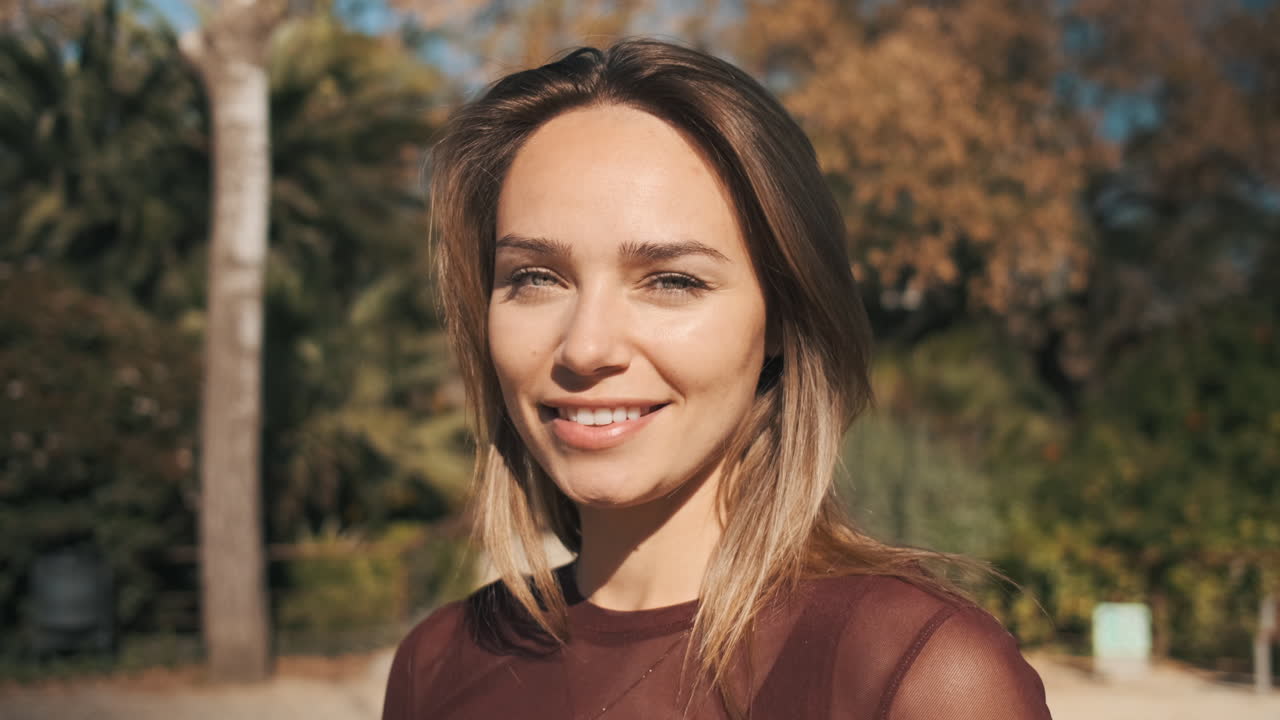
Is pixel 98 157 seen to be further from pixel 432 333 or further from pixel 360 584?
pixel 360 584

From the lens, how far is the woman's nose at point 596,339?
153cm

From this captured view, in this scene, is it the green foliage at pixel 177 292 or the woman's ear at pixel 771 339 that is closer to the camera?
the woman's ear at pixel 771 339

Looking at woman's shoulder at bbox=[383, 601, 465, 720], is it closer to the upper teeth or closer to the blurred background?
the upper teeth

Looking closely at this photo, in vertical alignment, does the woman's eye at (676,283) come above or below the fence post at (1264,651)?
above

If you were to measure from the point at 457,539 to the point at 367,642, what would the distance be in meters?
1.71

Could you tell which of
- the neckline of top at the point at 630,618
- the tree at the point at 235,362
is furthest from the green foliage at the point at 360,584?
the neckline of top at the point at 630,618

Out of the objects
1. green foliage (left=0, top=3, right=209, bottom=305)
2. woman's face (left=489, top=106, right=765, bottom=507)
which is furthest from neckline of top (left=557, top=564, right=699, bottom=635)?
green foliage (left=0, top=3, right=209, bottom=305)

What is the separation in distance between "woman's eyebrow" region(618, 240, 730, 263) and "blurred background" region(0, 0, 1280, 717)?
615cm

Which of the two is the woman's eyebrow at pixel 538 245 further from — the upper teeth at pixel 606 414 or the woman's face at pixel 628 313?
the upper teeth at pixel 606 414

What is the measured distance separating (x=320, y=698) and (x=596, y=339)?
27.3ft

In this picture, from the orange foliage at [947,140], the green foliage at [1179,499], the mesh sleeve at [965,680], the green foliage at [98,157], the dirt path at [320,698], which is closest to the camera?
the mesh sleeve at [965,680]

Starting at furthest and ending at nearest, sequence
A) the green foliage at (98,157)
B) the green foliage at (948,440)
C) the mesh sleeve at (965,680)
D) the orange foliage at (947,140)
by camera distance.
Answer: the orange foliage at (947,140) → the green foliage at (98,157) → the green foliage at (948,440) → the mesh sleeve at (965,680)

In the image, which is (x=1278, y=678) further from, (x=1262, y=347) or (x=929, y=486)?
(x=1262, y=347)

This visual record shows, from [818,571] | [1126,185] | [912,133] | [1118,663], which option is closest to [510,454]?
[818,571]
